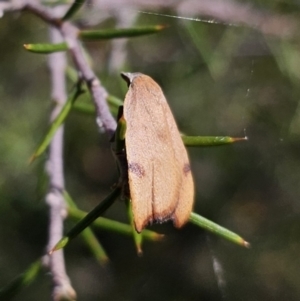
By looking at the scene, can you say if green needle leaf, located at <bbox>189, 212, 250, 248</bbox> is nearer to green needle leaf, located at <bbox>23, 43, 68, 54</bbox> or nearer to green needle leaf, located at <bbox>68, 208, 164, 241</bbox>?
green needle leaf, located at <bbox>68, 208, 164, 241</bbox>

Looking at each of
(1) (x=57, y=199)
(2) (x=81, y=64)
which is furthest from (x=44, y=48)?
(1) (x=57, y=199)

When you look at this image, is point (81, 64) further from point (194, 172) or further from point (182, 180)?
point (194, 172)

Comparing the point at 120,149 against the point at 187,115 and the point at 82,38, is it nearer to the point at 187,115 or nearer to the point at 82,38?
the point at 82,38

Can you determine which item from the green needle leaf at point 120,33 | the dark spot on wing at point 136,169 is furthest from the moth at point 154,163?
the green needle leaf at point 120,33

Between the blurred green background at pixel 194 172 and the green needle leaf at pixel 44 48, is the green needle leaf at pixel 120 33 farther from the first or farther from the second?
the blurred green background at pixel 194 172

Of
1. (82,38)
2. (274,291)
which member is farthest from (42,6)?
(274,291)

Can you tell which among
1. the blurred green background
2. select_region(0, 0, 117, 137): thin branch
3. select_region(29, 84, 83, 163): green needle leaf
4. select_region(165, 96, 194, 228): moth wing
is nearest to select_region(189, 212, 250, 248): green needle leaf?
select_region(165, 96, 194, 228): moth wing
